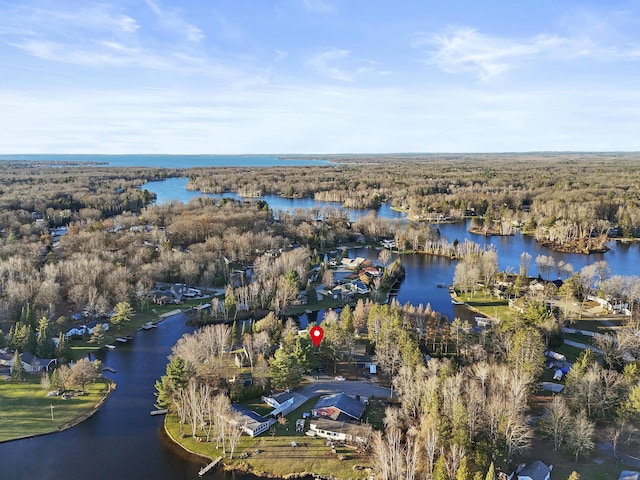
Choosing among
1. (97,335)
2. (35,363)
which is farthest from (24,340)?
(97,335)

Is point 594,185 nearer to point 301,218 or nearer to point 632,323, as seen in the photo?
point 301,218

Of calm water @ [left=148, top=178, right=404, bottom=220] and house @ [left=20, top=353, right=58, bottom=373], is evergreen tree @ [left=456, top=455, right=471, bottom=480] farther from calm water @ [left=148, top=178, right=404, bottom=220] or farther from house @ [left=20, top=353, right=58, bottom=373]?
calm water @ [left=148, top=178, right=404, bottom=220]

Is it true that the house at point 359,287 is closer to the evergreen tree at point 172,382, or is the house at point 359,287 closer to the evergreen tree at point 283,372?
the evergreen tree at point 283,372

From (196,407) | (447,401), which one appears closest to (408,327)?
(447,401)

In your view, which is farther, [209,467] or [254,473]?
[209,467]

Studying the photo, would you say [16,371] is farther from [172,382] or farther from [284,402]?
[284,402]
